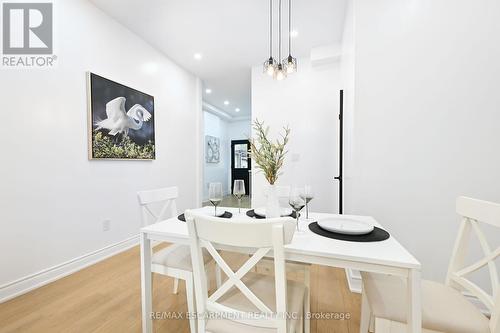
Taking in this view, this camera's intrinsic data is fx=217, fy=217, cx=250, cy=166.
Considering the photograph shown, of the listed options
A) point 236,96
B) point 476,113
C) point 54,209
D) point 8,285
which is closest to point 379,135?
point 476,113

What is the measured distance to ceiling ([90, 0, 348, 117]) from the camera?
2270 millimetres

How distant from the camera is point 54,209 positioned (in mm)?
1953

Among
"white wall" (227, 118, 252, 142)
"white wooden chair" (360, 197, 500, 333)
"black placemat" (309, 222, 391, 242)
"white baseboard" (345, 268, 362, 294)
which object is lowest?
"white baseboard" (345, 268, 362, 294)

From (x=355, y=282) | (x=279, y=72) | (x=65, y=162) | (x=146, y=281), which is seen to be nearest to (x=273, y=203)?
(x=146, y=281)

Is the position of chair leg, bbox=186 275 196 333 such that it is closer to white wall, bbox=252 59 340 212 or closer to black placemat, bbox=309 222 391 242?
black placemat, bbox=309 222 391 242

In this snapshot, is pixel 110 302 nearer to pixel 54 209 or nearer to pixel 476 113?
pixel 54 209

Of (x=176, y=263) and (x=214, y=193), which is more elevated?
(x=214, y=193)

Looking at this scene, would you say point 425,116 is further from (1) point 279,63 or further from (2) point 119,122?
(2) point 119,122

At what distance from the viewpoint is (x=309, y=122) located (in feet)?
11.1

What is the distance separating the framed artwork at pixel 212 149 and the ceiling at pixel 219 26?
2673 mm

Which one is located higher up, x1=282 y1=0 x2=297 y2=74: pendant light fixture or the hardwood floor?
x1=282 y1=0 x2=297 y2=74: pendant light fixture

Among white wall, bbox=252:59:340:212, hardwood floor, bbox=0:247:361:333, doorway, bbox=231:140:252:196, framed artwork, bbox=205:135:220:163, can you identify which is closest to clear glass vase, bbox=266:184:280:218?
hardwood floor, bbox=0:247:361:333

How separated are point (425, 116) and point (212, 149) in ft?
17.7

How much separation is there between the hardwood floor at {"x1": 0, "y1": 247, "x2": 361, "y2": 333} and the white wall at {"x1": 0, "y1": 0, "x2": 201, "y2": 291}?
29cm
